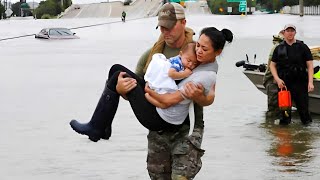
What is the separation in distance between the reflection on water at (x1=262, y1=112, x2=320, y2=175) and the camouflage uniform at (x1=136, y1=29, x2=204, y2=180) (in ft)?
11.1

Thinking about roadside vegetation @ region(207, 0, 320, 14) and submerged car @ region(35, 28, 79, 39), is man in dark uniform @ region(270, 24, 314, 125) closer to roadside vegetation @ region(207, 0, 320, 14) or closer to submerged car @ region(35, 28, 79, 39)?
submerged car @ region(35, 28, 79, 39)

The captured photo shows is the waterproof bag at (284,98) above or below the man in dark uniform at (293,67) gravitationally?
below

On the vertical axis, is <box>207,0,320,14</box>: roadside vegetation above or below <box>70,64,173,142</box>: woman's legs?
below

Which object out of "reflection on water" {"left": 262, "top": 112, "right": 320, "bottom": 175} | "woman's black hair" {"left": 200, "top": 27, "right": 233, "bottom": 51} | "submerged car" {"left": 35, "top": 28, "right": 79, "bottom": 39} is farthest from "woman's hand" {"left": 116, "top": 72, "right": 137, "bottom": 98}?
"submerged car" {"left": 35, "top": 28, "right": 79, "bottom": 39}

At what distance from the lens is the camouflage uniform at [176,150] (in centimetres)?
621

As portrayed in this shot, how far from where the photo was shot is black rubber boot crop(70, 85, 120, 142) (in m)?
6.03

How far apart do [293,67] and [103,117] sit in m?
6.39

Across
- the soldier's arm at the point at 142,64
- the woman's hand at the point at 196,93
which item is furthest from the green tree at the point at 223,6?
the woman's hand at the point at 196,93

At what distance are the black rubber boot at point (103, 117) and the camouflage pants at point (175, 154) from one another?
38 cm

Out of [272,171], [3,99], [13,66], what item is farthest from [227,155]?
[13,66]

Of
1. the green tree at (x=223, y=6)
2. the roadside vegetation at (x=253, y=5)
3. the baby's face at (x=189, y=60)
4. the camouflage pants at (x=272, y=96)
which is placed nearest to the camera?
the baby's face at (x=189, y=60)

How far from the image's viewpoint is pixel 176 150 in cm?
625

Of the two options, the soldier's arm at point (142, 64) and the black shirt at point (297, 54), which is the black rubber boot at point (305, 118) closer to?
the black shirt at point (297, 54)

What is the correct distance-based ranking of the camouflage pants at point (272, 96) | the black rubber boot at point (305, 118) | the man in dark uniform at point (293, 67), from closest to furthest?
the man in dark uniform at point (293, 67), the black rubber boot at point (305, 118), the camouflage pants at point (272, 96)
